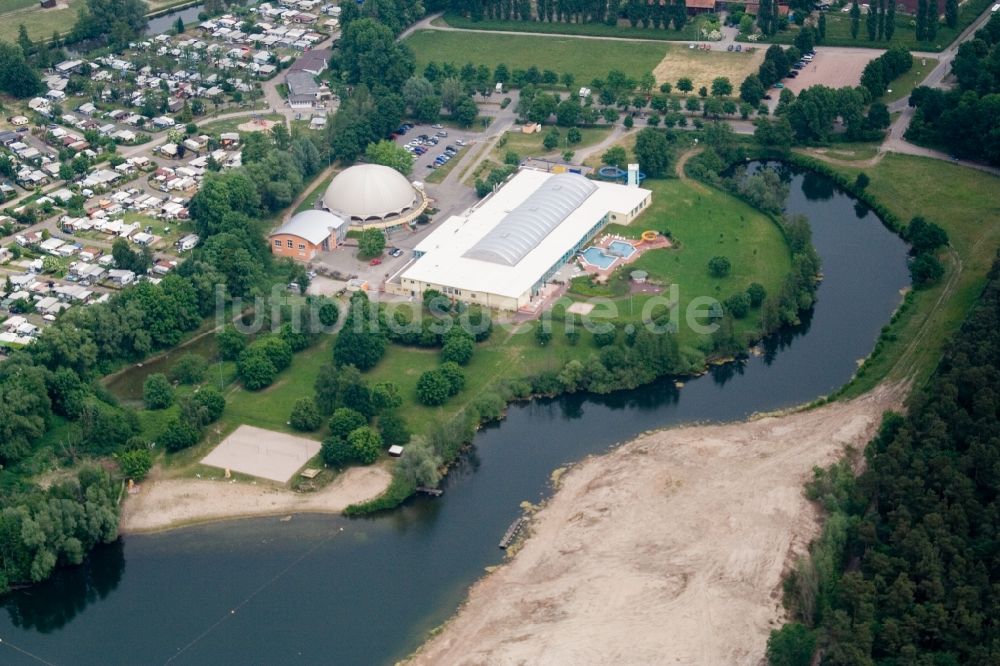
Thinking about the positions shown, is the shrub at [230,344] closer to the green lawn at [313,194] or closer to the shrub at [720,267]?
the green lawn at [313,194]

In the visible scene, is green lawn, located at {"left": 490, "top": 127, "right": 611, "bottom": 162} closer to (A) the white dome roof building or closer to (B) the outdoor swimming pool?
(A) the white dome roof building

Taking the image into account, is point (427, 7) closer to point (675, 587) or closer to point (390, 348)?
point (390, 348)

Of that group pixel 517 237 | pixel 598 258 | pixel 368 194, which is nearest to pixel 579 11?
pixel 368 194

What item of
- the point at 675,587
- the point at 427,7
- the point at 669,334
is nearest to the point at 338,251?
the point at 669,334

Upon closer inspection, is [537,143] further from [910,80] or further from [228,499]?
[228,499]

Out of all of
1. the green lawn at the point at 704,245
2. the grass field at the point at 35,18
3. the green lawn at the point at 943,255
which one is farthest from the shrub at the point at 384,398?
the grass field at the point at 35,18

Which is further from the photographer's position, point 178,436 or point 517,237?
point 517,237
